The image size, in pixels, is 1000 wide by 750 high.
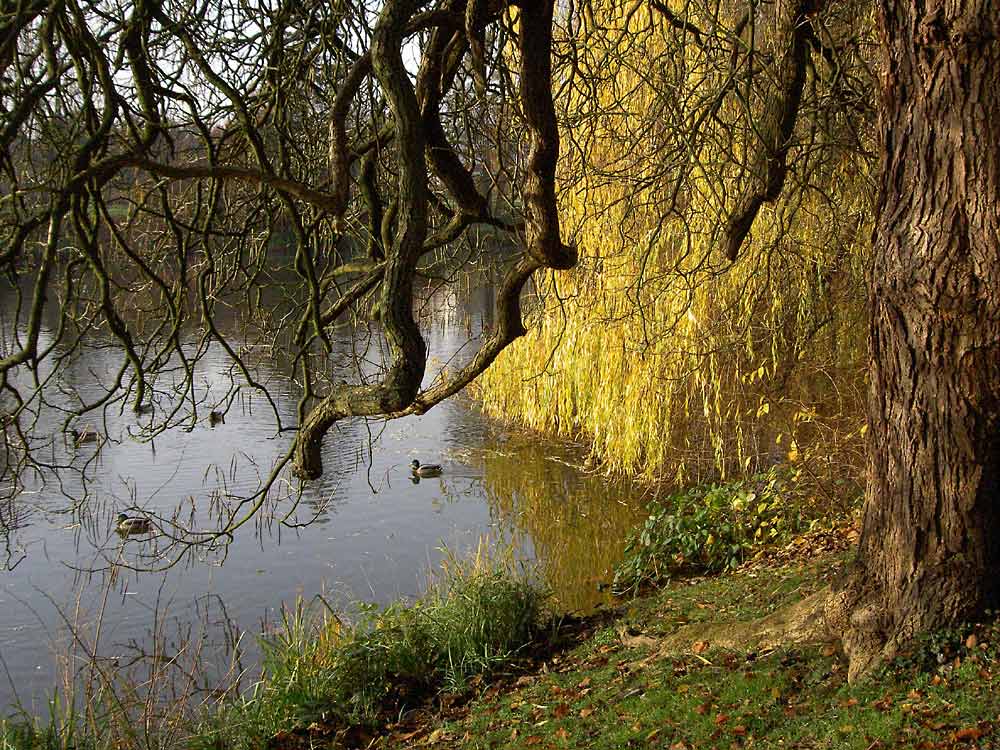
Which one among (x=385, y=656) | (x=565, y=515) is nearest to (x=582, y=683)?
(x=385, y=656)


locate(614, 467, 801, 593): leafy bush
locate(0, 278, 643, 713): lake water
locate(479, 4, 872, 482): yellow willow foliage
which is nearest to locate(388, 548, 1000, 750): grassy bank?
locate(614, 467, 801, 593): leafy bush

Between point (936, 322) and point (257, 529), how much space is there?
5935 mm

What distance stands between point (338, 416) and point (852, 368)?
4725 millimetres

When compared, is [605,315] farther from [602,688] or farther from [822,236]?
[602,688]

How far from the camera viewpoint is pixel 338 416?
2.56m

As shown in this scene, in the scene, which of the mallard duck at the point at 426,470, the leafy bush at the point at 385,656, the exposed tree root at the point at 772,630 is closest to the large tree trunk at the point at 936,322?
the exposed tree root at the point at 772,630

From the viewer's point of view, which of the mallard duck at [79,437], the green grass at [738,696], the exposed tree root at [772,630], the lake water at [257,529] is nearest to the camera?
the green grass at [738,696]

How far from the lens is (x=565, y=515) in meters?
8.04

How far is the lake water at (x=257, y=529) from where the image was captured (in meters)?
6.01

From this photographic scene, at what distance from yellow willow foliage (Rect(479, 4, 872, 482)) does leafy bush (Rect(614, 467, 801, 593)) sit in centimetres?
38

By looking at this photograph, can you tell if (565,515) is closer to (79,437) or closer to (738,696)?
(79,437)

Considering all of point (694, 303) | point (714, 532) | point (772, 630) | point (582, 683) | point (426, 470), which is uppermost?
point (694, 303)

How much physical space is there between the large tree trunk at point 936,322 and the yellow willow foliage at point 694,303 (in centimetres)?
201

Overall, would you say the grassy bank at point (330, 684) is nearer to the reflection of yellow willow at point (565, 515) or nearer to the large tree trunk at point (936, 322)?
the reflection of yellow willow at point (565, 515)
